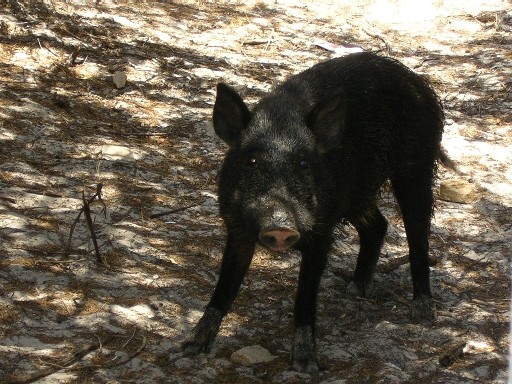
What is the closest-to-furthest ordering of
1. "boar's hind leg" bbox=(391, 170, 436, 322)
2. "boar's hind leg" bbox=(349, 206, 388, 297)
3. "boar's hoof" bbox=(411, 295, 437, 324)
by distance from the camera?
"boar's hoof" bbox=(411, 295, 437, 324) < "boar's hind leg" bbox=(391, 170, 436, 322) < "boar's hind leg" bbox=(349, 206, 388, 297)

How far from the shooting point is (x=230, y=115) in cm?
489

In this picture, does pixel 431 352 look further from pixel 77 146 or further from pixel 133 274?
pixel 77 146

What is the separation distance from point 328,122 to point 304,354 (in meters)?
1.28

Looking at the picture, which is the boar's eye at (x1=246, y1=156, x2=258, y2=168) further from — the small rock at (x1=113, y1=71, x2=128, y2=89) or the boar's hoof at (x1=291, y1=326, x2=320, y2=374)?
the small rock at (x1=113, y1=71, x2=128, y2=89)

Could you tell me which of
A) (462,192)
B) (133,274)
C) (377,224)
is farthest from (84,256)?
(462,192)

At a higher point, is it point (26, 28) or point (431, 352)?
point (26, 28)

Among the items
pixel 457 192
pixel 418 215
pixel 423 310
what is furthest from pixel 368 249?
pixel 457 192

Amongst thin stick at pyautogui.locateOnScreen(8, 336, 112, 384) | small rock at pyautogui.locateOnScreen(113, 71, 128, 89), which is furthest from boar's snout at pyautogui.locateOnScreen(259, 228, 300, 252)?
small rock at pyautogui.locateOnScreen(113, 71, 128, 89)

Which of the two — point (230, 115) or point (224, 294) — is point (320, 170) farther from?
point (224, 294)

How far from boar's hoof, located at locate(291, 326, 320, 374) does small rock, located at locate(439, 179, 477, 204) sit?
105 inches

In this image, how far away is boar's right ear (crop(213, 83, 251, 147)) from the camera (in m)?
4.83

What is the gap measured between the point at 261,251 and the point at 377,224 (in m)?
0.84

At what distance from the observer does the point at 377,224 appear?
5914 millimetres

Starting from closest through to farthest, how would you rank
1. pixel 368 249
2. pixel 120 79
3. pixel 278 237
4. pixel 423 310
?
pixel 278 237 < pixel 423 310 < pixel 368 249 < pixel 120 79
